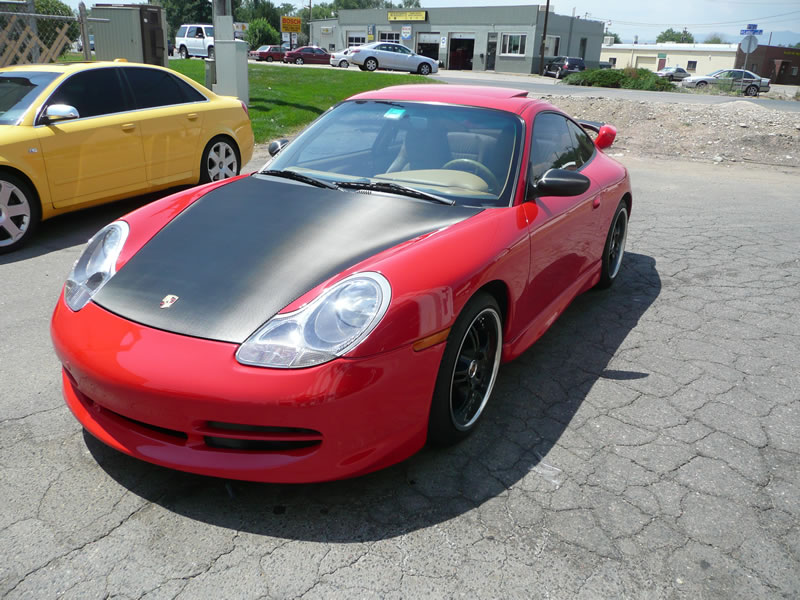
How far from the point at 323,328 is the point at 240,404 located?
393 mm

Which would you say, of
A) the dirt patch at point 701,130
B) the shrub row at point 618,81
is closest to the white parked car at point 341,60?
the shrub row at point 618,81

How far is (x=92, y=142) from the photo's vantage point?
603cm

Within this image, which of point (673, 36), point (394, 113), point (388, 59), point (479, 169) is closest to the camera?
point (479, 169)

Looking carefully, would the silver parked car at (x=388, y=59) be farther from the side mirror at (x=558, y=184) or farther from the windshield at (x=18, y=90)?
the side mirror at (x=558, y=184)

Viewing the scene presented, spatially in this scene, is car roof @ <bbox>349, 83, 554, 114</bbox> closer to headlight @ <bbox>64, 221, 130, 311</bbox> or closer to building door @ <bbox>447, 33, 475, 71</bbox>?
headlight @ <bbox>64, 221, 130, 311</bbox>

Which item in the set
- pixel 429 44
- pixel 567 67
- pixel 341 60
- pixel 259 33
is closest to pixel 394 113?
pixel 341 60

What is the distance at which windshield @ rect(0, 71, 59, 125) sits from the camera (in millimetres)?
5777

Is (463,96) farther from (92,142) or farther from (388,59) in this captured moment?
(388,59)

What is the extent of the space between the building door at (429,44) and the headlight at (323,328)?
194 ft

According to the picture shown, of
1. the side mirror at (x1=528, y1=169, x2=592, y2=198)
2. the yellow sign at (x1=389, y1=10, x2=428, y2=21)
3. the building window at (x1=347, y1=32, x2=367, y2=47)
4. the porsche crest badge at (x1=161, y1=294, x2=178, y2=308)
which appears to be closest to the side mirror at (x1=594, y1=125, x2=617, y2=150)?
the side mirror at (x1=528, y1=169, x2=592, y2=198)

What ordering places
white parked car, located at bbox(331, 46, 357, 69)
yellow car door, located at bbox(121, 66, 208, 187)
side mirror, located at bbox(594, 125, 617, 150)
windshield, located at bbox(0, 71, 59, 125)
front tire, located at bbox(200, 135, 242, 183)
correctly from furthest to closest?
Answer: white parked car, located at bbox(331, 46, 357, 69)
front tire, located at bbox(200, 135, 242, 183)
yellow car door, located at bbox(121, 66, 208, 187)
windshield, located at bbox(0, 71, 59, 125)
side mirror, located at bbox(594, 125, 617, 150)

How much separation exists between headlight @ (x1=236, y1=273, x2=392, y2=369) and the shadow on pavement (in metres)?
0.63

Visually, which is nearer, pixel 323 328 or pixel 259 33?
pixel 323 328

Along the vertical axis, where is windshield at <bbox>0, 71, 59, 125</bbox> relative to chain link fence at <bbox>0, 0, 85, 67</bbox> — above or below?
below
